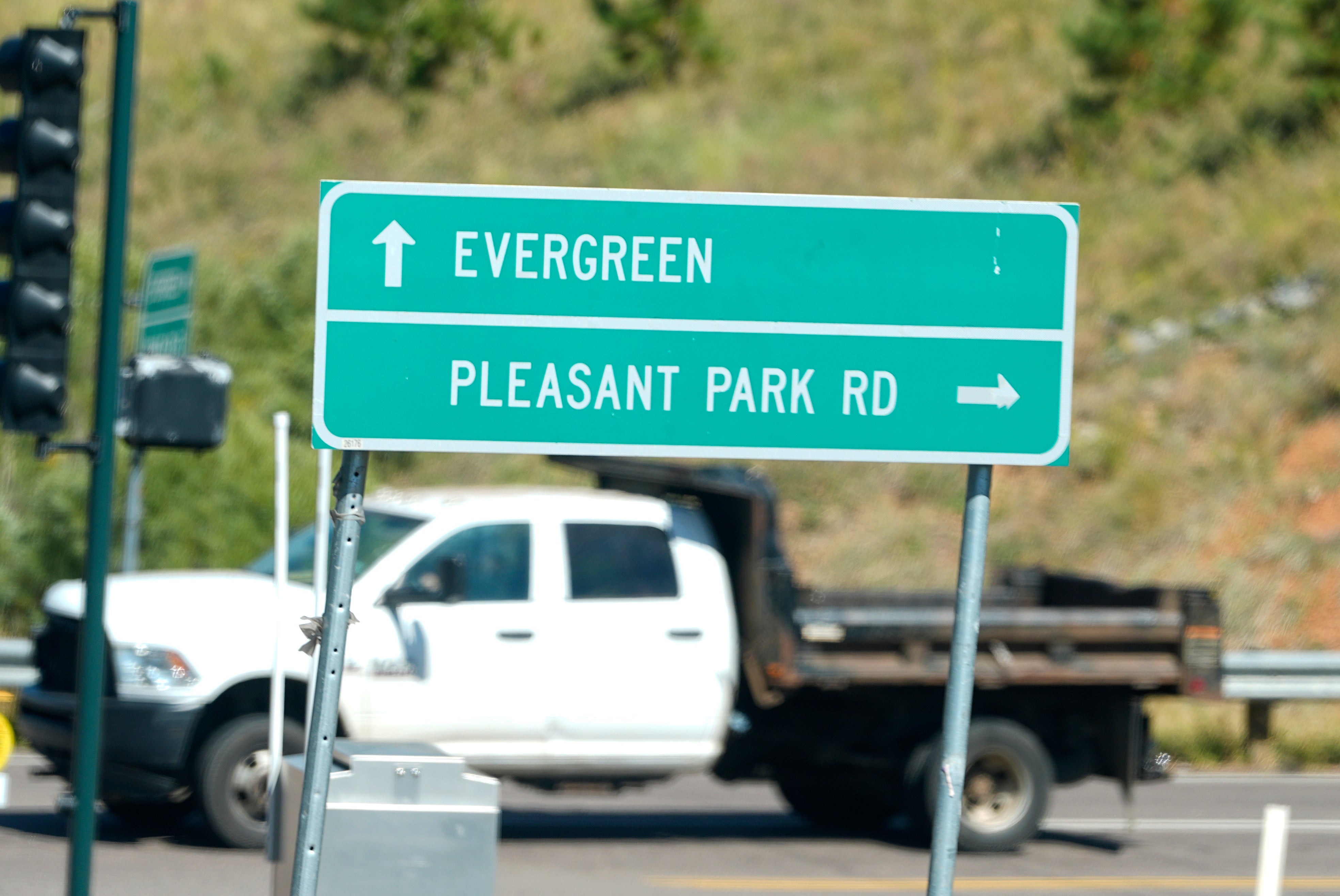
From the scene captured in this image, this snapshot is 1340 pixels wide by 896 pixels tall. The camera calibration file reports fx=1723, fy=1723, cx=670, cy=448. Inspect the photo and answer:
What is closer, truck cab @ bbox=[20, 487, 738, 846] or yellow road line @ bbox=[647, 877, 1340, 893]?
yellow road line @ bbox=[647, 877, 1340, 893]

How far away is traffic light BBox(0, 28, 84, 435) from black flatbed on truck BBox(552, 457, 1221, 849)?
4.33m

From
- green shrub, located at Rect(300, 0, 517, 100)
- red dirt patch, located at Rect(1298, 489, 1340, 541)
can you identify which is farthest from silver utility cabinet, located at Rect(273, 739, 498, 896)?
→ green shrub, located at Rect(300, 0, 517, 100)

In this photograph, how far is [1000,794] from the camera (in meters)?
10.4

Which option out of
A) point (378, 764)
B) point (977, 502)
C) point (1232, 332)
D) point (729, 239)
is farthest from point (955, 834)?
point (1232, 332)

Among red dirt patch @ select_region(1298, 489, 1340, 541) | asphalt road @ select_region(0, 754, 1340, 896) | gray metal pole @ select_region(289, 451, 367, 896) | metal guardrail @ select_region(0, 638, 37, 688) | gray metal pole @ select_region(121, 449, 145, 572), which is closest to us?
gray metal pole @ select_region(289, 451, 367, 896)

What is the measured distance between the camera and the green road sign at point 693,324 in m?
3.90

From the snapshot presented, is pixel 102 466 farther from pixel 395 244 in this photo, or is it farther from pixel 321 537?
pixel 395 244

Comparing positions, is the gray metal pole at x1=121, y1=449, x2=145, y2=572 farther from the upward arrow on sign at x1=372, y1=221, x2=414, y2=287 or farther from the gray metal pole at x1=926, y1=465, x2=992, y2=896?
the gray metal pole at x1=926, y1=465, x2=992, y2=896

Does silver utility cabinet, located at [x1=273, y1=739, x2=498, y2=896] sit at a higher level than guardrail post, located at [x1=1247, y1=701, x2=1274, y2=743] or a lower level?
higher

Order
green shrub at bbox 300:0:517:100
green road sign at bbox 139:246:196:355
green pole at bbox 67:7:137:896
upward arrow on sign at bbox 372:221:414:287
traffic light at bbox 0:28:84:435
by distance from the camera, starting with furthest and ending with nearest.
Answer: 1. green shrub at bbox 300:0:517:100
2. green road sign at bbox 139:246:196:355
3. traffic light at bbox 0:28:84:435
4. green pole at bbox 67:7:137:896
5. upward arrow on sign at bbox 372:221:414:287

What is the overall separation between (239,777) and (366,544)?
5.09 feet

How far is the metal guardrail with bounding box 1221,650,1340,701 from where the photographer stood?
13383 millimetres


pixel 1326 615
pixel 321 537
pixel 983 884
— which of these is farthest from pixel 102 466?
pixel 1326 615

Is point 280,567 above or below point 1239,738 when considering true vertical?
above
